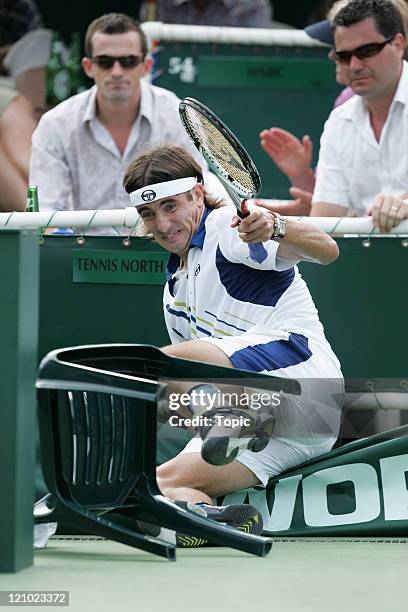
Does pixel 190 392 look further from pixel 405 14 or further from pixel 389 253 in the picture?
pixel 405 14

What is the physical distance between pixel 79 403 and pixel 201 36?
496 cm

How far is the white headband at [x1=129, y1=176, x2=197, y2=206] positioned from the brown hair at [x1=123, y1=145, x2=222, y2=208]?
1 centimetres

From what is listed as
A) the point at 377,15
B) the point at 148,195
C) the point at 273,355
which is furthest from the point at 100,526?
the point at 377,15

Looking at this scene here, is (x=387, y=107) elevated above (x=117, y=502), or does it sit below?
above

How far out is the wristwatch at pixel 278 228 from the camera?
13.7 feet

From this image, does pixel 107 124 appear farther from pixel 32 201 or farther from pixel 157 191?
pixel 157 191

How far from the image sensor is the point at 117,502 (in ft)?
12.3

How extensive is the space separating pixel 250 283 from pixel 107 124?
103 inches

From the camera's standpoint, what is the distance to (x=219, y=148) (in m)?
4.10

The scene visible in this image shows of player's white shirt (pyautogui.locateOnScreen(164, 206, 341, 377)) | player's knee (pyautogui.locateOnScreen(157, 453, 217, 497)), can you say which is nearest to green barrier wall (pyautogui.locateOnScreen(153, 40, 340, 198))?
player's white shirt (pyautogui.locateOnScreen(164, 206, 341, 377))

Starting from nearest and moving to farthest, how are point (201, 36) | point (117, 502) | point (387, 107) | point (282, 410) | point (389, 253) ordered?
point (117, 502), point (282, 410), point (389, 253), point (387, 107), point (201, 36)

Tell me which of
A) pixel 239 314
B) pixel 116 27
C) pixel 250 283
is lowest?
pixel 239 314

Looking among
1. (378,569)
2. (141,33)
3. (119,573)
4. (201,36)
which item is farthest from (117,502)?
(201,36)

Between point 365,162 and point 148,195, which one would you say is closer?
point 148,195
